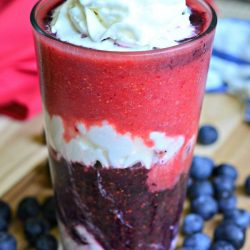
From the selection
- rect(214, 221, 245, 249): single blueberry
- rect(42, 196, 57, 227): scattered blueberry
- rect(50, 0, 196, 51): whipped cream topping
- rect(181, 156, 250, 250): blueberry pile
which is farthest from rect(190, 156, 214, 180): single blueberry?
rect(50, 0, 196, 51): whipped cream topping

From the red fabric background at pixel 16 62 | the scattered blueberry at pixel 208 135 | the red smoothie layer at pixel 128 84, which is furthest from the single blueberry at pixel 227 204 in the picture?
the red fabric background at pixel 16 62

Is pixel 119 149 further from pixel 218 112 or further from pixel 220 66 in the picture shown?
pixel 220 66

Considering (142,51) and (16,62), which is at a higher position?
(142,51)

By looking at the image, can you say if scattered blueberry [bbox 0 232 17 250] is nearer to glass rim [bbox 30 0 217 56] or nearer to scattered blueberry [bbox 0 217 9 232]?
scattered blueberry [bbox 0 217 9 232]

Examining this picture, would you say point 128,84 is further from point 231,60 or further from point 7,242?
point 231,60

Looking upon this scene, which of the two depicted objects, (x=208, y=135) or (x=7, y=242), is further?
(x=208, y=135)

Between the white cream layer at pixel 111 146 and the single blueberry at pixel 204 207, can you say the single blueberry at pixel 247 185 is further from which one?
the white cream layer at pixel 111 146

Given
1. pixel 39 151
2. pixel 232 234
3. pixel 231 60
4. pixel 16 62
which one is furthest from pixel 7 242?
pixel 231 60
